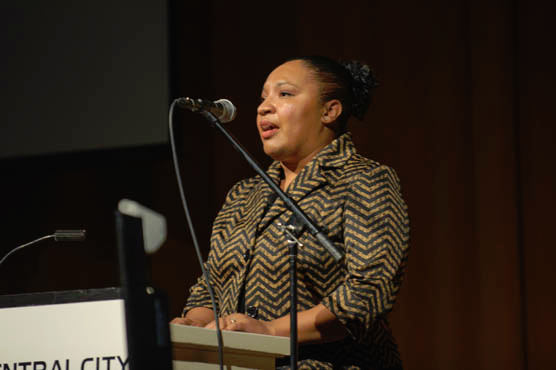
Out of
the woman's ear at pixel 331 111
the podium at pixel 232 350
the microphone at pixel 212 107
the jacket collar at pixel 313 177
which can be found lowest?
the podium at pixel 232 350

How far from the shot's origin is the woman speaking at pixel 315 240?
171 centimetres

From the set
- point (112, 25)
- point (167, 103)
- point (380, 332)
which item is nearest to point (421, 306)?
point (380, 332)

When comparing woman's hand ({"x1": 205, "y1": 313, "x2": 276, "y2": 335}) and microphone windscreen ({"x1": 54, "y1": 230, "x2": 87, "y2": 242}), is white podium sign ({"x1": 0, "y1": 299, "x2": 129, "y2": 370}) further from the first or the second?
microphone windscreen ({"x1": 54, "y1": 230, "x2": 87, "y2": 242})

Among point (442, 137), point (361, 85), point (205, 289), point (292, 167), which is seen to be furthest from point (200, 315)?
point (442, 137)

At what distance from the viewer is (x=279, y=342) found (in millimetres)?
1433

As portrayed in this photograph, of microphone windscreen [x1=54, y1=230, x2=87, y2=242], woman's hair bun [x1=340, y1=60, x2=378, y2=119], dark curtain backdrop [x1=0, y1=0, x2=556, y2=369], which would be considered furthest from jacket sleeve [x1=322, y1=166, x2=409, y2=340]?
dark curtain backdrop [x1=0, y1=0, x2=556, y2=369]

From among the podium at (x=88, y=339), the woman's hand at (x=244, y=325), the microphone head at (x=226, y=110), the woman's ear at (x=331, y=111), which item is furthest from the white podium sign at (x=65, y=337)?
the woman's ear at (x=331, y=111)

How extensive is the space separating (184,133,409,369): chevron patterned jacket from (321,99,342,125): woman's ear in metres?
0.07

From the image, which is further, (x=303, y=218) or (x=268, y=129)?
(x=268, y=129)

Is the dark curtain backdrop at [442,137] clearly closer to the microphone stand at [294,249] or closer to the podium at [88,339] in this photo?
the microphone stand at [294,249]

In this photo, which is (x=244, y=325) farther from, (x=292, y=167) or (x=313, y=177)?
(x=292, y=167)

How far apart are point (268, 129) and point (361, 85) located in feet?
1.09

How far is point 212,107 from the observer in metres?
1.74

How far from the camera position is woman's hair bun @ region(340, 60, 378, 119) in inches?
84.0
